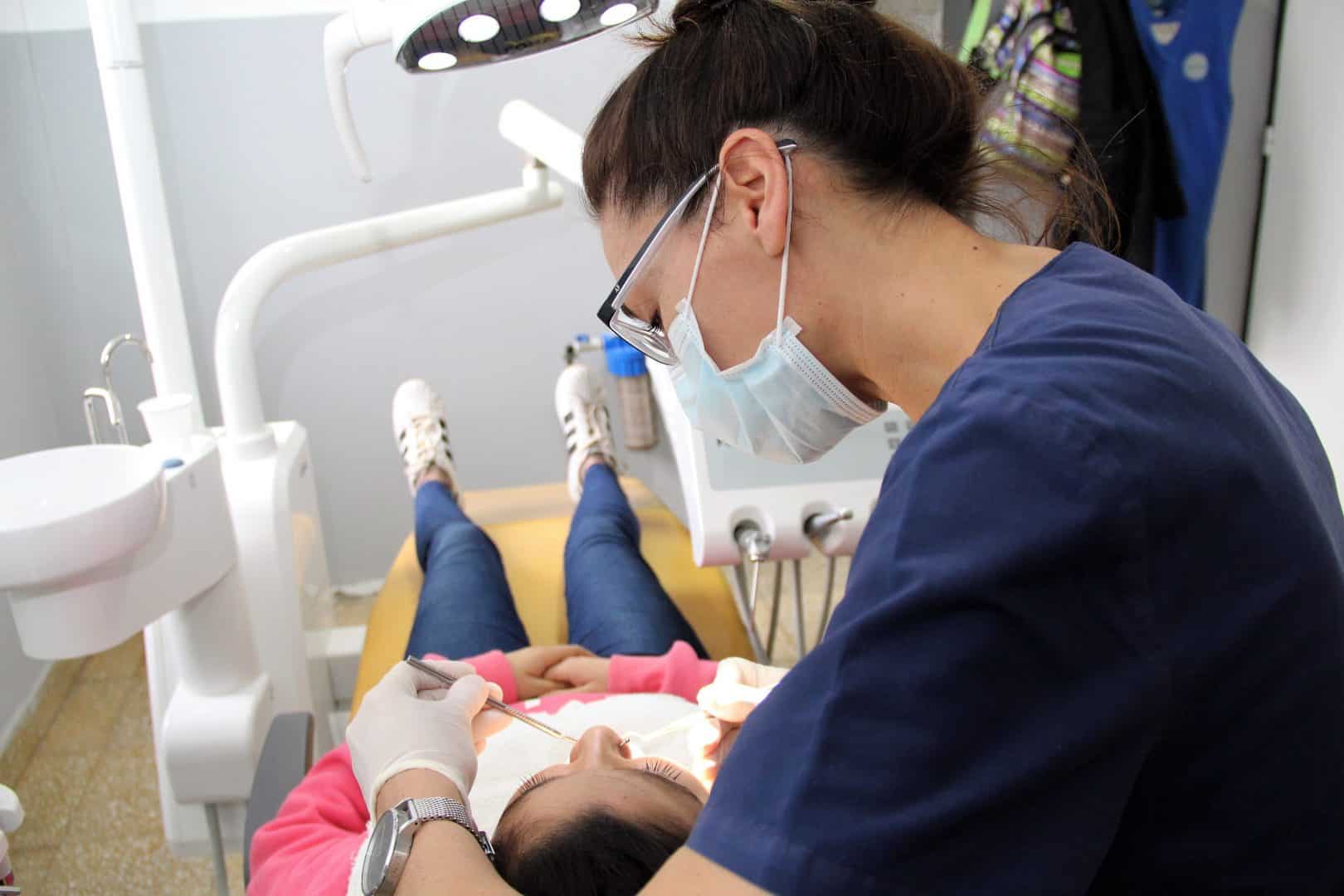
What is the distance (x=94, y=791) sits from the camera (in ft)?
6.22

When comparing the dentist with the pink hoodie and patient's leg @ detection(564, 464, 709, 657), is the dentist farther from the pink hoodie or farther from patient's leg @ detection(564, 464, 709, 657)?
patient's leg @ detection(564, 464, 709, 657)

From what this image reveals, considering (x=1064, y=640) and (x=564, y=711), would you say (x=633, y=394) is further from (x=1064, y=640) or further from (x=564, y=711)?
(x=1064, y=640)

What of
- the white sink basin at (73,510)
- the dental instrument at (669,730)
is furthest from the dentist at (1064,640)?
the white sink basin at (73,510)

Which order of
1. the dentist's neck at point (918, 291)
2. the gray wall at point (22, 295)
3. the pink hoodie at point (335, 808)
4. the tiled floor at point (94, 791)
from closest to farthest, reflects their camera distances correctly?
the dentist's neck at point (918, 291) → the pink hoodie at point (335, 808) → the tiled floor at point (94, 791) → the gray wall at point (22, 295)

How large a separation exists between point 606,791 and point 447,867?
20cm

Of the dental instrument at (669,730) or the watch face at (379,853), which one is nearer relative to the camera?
the watch face at (379,853)

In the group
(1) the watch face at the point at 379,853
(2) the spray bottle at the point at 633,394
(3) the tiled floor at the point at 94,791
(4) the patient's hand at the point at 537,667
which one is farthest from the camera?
(2) the spray bottle at the point at 633,394

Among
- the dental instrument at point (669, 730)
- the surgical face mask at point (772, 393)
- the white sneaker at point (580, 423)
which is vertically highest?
the surgical face mask at point (772, 393)

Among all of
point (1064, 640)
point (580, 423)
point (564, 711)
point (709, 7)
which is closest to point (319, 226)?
point (580, 423)

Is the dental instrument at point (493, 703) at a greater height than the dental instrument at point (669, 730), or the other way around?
the dental instrument at point (493, 703)

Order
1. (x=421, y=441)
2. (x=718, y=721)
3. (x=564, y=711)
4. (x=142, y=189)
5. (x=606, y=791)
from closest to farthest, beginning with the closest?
(x=606, y=791)
(x=718, y=721)
(x=564, y=711)
(x=142, y=189)
(x=421, y=441)

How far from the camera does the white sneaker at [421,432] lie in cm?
210

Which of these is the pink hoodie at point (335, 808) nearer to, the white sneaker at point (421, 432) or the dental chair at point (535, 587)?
the dental chair at point (535, 587)

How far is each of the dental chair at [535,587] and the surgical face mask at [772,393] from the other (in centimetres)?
69
